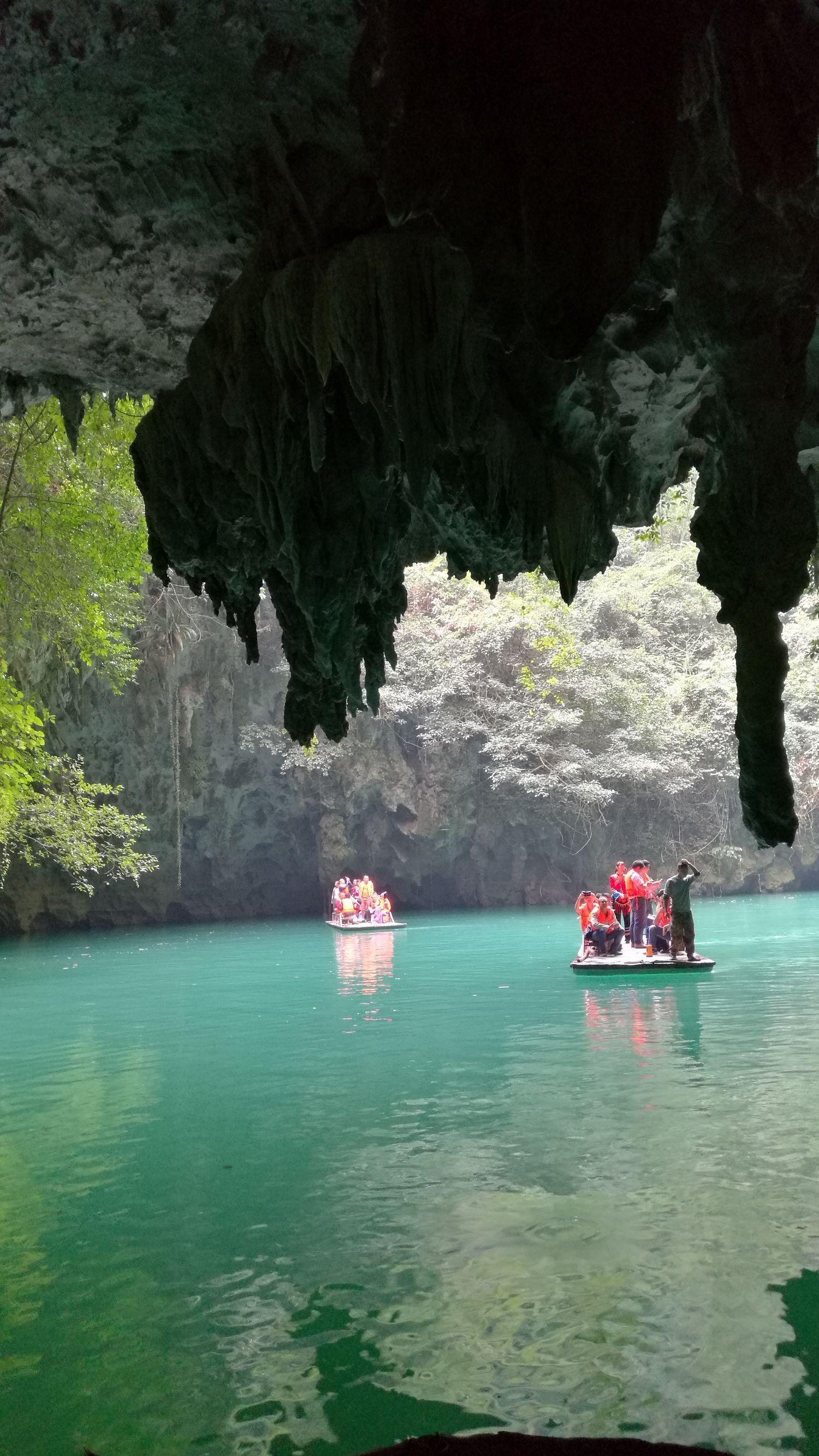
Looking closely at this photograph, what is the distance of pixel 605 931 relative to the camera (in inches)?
762

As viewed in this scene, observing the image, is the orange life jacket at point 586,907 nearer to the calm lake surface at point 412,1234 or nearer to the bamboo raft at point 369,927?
the calm lake surface at point 412,1234

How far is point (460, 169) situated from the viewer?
15.1 ft

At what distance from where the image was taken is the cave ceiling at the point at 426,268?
4371 millimetres

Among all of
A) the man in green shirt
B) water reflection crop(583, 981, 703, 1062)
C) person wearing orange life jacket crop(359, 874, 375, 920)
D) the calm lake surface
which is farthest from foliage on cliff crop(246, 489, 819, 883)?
the calm lake surface

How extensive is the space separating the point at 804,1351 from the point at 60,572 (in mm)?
13434

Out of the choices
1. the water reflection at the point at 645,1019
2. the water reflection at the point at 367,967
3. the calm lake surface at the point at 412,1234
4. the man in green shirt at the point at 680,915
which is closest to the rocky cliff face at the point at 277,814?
the water reflection at the point at 367,967

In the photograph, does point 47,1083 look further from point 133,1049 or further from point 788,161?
point 788,161

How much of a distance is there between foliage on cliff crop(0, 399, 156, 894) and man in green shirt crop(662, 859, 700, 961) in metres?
8.38

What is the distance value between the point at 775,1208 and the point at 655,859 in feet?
114

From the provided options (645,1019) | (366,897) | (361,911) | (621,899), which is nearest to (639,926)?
(621,899)

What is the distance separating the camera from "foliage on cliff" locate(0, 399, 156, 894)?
1401 centimetres

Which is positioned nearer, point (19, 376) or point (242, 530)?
point (242, 530)

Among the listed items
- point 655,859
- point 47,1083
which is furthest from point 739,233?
point 655,859

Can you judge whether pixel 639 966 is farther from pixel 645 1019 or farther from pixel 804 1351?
pixel 804 1351
